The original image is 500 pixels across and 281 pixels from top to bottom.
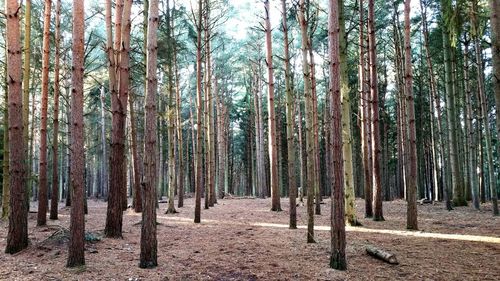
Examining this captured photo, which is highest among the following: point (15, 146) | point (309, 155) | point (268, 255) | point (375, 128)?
point (375, 128)

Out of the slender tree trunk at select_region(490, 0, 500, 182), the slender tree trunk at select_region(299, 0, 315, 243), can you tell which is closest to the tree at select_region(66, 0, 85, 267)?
the slender tree trunk at select_region(299, 0, 315, 243)

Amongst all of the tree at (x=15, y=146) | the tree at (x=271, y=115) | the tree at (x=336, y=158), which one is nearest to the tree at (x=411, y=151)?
the tree at (x=336, y=158)

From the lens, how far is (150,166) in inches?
228

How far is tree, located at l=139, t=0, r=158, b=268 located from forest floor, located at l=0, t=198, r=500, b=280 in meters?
0.31

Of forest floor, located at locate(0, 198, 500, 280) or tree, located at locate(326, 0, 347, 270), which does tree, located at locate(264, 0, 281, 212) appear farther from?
tree, located at locate(326, 0, 347, 270)

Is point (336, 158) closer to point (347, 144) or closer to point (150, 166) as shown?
point (150, 166)

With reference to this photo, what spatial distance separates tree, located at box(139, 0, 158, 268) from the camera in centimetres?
566

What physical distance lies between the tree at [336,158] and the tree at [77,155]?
4.07m

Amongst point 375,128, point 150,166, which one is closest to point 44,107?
point 150,166

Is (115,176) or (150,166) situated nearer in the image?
(150,166)

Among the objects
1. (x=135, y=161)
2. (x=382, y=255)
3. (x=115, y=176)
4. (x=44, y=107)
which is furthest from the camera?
(x=135, y=161)

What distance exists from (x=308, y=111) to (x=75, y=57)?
4.79 m

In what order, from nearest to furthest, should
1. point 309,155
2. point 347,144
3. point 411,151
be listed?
point 309,155, point 411,151, point 347,144

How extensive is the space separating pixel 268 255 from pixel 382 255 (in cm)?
208
